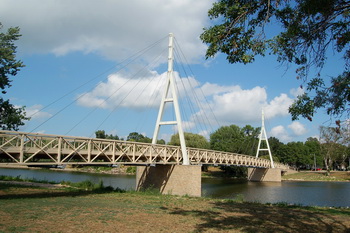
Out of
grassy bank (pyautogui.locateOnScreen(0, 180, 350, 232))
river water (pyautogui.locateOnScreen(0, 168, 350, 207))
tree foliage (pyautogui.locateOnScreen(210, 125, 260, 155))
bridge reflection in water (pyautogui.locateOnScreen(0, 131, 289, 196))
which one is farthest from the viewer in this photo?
tree foliage (pyautogui.locateOnScreen(210, 125, 260, 155))

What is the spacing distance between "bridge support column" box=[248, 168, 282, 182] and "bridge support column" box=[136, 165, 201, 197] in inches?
1710

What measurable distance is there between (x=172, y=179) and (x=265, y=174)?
43.8 metres

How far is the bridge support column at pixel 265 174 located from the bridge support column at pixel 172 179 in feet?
142

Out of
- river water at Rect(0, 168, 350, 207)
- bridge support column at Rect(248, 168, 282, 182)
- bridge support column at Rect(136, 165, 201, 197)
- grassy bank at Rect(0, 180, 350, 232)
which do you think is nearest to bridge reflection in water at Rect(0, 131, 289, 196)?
bridge support column at Rect(136, 165, 201, 197)

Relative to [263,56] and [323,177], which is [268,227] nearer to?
[263,56]

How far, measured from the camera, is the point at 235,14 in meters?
8.89

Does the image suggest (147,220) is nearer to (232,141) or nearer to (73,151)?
(73,151)

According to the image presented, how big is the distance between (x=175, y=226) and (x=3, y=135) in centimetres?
1006

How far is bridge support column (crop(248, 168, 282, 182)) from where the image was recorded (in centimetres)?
6594

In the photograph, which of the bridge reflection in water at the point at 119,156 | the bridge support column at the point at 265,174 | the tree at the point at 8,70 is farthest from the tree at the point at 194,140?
A: the tree at the point at 8,70

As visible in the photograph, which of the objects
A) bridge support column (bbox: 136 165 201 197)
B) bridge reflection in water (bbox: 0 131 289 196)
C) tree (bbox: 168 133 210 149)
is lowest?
bridge support column (bbox: 136 165 201 197)

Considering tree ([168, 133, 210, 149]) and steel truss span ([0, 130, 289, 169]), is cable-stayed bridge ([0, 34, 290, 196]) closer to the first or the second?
steel truss span ([0, 130, 289, 169])

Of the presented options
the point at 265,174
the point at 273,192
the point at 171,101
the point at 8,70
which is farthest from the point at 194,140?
the point at 8,70

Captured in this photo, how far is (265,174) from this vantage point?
2630 inches
